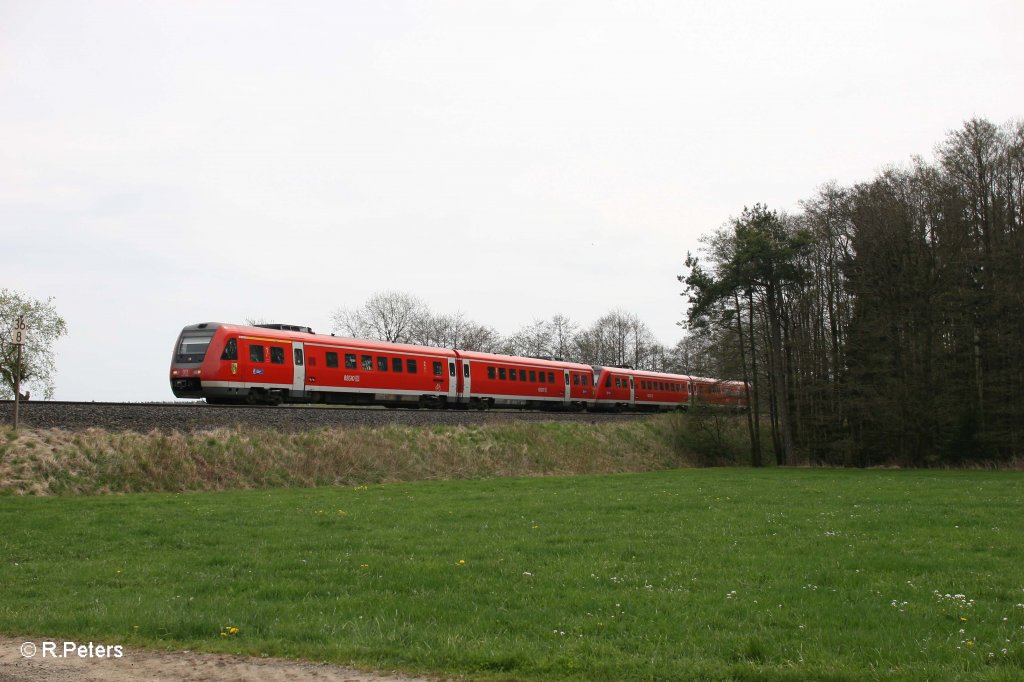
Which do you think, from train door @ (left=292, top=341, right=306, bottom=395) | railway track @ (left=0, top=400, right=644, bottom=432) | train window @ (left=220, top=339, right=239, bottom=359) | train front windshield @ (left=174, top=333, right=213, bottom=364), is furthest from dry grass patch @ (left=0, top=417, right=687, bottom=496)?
train front windshield @ (left=174, top=333, right=213, bottom=364)

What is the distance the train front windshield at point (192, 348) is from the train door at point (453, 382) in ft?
42.4

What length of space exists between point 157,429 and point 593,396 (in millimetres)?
30084

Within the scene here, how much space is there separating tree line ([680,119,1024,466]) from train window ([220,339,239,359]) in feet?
79.7

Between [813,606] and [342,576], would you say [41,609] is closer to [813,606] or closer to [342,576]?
[342,576]

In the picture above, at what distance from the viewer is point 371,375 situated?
3338 cm

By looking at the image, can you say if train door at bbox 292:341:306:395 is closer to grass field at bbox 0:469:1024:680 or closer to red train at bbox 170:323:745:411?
red train at bbox 170:323:745:411

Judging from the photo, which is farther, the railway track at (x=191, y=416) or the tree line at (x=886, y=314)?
the tree line at (x=886, y=314)

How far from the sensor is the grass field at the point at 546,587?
635cm

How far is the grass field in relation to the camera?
635 centimetres

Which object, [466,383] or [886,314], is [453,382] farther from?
[886,314]

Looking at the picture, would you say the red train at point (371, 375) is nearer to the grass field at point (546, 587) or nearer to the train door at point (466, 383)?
the train door at point (466, 383)

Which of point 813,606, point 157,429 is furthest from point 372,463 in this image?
point 813,606

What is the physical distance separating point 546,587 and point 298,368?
2287 cm

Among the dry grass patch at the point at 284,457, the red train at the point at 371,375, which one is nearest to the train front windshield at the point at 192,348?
the red train at the point at 371,375
